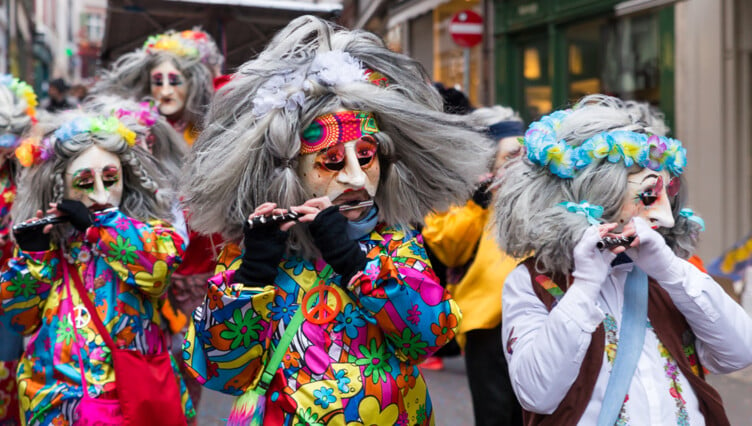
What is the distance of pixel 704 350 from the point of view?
107 inches

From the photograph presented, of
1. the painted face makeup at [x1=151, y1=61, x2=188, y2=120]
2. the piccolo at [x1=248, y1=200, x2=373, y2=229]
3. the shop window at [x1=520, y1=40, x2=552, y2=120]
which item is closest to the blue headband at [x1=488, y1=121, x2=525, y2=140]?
the painted face makeup at [x1=151, y1=61, x2=188, y2=120]

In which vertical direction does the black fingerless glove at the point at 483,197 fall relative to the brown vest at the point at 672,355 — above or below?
above

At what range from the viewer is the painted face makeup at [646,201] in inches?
106

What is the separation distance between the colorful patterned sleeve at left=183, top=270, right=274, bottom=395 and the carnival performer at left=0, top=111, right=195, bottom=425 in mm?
950

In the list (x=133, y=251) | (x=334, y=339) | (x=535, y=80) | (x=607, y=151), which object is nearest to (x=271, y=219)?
(x=334, y=339)

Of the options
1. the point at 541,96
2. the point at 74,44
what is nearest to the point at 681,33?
the point at 541,96

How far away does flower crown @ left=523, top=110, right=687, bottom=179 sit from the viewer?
8.82 ft

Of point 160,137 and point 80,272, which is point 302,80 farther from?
point 160,137

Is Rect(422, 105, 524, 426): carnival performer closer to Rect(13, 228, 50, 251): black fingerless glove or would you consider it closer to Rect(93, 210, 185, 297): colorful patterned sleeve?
Rect(93, 210, 185, 297): colorful patterned sleeve

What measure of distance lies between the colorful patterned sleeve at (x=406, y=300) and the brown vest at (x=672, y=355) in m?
0.39

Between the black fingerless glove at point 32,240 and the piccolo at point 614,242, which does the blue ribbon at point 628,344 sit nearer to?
the piccolo at point 614,242

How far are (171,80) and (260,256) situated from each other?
3.14 m

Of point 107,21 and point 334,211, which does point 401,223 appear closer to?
point 334,211

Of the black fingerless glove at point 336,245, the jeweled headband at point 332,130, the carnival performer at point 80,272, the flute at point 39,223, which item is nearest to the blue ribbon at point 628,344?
the black fingerless glove at point 336,245
